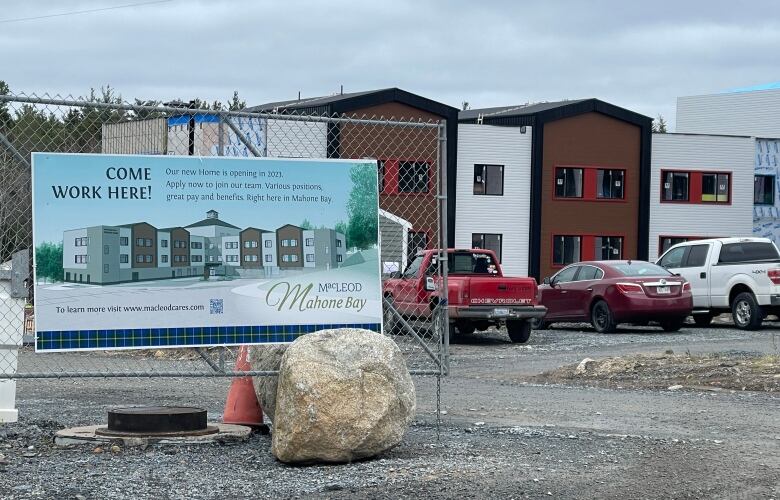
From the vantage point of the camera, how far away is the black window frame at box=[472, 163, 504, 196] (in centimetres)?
5512

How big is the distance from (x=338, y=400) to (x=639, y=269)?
63.1ft

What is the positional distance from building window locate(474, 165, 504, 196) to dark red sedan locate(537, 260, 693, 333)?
87.2 ft

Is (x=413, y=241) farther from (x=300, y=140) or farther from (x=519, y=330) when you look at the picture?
(x=300, y=140)

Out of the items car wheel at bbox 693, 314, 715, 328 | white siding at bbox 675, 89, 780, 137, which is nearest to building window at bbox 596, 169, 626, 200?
white siding at bbox 675, 89, 780, 137

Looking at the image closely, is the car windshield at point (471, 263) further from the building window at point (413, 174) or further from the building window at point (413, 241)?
the building window at point (413, 241)

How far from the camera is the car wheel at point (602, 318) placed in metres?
26.9

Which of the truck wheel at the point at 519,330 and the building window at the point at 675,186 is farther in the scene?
the building window at the point at 675,186

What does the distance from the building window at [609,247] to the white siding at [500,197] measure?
365 centimetres

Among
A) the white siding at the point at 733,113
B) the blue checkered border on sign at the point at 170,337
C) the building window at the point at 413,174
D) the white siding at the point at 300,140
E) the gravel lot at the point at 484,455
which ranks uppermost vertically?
the white siding at the point at 733,113

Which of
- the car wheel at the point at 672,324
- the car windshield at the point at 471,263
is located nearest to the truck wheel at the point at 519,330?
the car windshield at the point at 471,263

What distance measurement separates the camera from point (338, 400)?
8992mm

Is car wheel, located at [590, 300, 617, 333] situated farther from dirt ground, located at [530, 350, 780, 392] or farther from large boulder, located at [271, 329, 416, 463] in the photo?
large boulder, located at [271, 329, 416, 463]

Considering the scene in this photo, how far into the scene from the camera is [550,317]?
28.6 m

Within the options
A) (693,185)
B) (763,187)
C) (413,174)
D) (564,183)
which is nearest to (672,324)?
(413,174)
